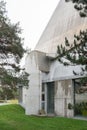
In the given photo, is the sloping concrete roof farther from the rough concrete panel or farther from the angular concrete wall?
the angular concrete wall

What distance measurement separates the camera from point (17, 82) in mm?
20672

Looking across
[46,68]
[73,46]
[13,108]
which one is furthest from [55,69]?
[73,46]

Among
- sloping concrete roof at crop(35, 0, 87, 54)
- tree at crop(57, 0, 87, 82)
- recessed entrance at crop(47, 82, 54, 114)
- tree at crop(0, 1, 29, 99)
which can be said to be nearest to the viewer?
tree at crop(57, 0, 87, 82)

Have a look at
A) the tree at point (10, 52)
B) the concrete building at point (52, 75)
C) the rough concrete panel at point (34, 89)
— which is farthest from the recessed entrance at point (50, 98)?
the tree at point (10, 52)

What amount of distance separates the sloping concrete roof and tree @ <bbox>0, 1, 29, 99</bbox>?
871 cm

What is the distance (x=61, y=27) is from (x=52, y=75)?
531cm

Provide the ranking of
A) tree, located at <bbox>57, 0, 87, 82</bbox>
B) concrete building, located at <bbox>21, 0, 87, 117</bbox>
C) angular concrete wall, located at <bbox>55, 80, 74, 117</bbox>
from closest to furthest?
tree, located at <bbox>57, 0, 87, 82</bbox> → angular concrete wall, located at <bbox>55, 80, 74, 117</bbox> → concrete building, located at <bbox>21, 0, 87, 117</bbox>

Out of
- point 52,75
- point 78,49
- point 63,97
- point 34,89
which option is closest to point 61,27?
point 52,75

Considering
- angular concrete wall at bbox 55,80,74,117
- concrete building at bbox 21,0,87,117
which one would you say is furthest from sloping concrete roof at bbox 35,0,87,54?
angular concrete wall at bbox 55,80,74,117

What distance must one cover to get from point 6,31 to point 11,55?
1732mm

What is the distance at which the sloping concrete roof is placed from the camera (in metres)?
30.0

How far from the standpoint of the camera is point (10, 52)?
20906 millimetres

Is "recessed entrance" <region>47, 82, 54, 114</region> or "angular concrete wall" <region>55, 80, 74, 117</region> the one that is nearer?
"angular concrete wall" <region>55, 80, 74, 117</region>

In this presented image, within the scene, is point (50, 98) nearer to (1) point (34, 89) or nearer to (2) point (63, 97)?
(1) point (34, 89)
